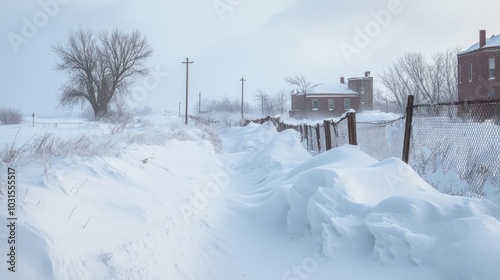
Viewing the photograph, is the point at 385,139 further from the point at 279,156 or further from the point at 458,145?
the point at 279,156

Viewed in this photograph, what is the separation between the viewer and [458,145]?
23.9 feet

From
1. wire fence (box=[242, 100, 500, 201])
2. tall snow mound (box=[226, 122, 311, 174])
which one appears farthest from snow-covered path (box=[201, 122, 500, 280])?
tall snow mound (box=[226, 122, 311, 174])

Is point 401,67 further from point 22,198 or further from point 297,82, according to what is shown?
point 22,198

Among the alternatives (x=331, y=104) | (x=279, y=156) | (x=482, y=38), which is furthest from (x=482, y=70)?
(x=279, y=156)

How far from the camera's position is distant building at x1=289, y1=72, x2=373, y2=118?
58.4 metres

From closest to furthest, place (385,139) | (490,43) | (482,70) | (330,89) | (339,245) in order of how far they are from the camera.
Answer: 1. (339,245)
2. (385,139)
3. (482,70)
4. (490,43)
5. (330,89)

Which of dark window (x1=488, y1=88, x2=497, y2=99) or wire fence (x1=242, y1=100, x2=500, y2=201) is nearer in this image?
wire fence (x1=242, y1=100, x2=500, y2=201)

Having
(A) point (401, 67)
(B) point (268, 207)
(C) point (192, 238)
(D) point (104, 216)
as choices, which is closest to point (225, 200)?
(B) point (268, 207)

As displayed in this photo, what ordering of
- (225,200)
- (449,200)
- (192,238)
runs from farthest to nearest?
(225,200), (192,238), (449,200)

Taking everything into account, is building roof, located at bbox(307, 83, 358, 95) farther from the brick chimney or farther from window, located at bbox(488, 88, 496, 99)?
window, located at bbox(488, 88, 496, 99)

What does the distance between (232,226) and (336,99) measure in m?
54.5

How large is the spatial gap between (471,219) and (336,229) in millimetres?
1375

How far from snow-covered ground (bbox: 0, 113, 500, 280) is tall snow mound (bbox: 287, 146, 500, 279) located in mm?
12

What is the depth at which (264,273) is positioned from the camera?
443 centimetres
